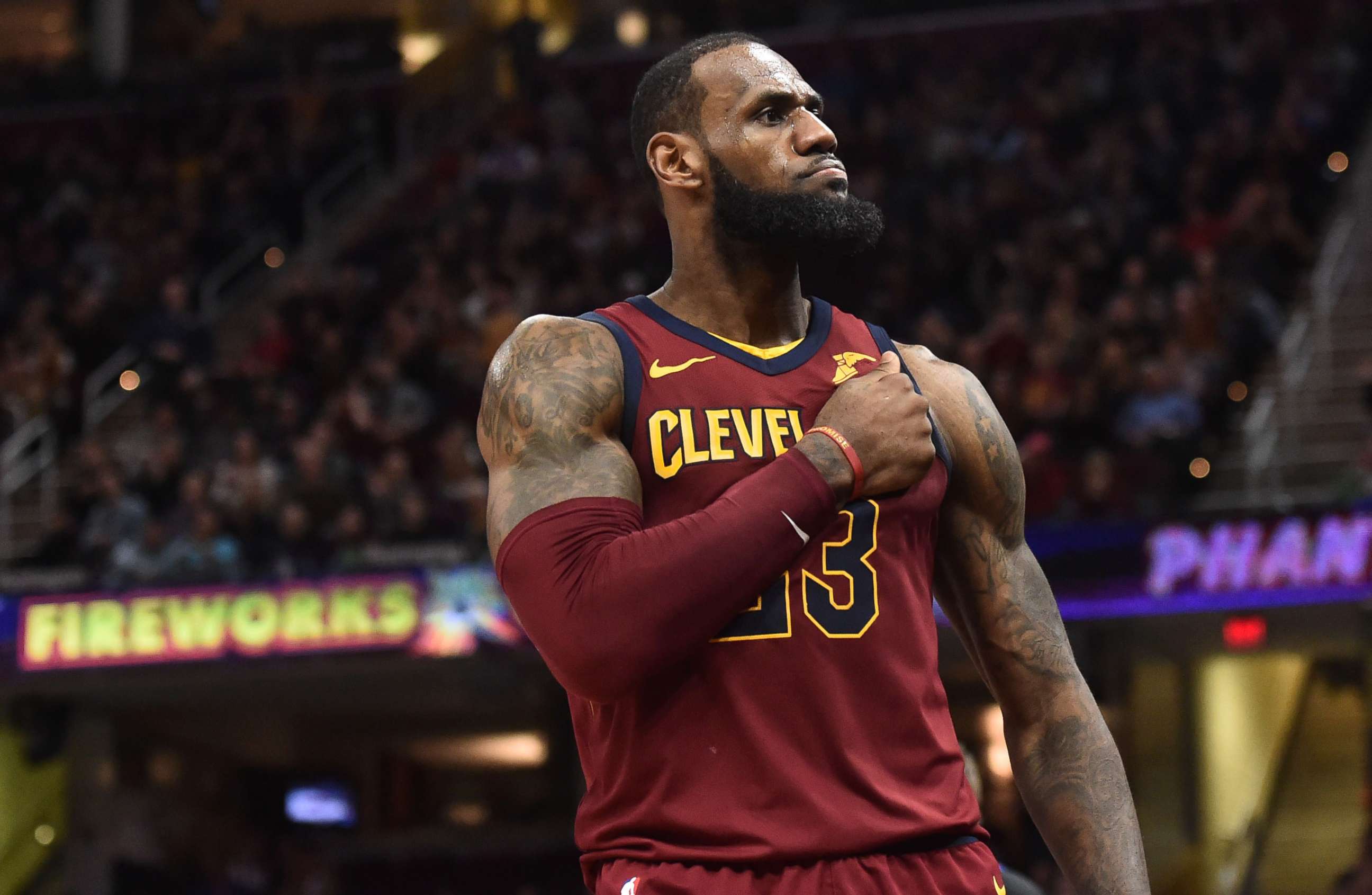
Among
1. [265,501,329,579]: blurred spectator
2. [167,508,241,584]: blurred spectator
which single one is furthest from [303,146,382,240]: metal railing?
[265,501,329,579]: blurred spectator

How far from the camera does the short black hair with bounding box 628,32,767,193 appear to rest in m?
3.23

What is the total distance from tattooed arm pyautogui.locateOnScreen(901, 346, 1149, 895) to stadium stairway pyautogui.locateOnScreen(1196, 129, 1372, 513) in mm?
8017

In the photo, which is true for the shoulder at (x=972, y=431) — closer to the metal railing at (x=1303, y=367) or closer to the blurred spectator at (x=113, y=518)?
the metal railing at (x=1303, y=367)

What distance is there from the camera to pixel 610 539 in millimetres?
2721

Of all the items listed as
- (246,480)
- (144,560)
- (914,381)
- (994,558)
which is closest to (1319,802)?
(246,480)

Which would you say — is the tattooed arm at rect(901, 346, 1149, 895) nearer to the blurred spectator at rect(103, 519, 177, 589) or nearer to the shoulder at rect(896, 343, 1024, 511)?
the shoulder at rect(896, 343, 1024, 511)

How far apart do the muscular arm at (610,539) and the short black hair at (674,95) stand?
0.56 meters

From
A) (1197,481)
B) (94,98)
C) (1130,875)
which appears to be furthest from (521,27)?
(1130,875)

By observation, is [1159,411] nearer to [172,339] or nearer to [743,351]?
[172,339]

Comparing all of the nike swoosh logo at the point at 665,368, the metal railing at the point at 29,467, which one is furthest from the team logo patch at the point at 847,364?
the metal railing at the point at 29,467

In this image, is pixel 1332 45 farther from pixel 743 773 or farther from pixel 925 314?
pixel 743 773

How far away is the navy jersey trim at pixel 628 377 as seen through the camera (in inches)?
116

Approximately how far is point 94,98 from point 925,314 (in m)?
13.0

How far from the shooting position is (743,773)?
9.03 feet
